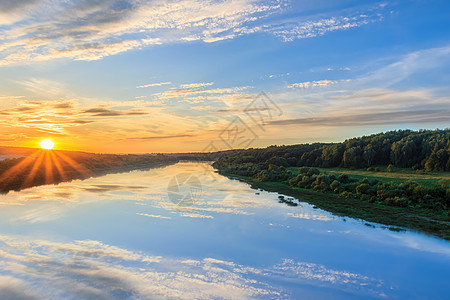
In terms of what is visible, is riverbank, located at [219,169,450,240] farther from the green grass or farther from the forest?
the green grass

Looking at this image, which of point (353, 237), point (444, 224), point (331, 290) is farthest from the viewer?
point (444, 224)

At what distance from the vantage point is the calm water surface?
9445 mm

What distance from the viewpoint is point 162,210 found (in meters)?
21.8

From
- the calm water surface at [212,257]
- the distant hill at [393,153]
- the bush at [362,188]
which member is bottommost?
the calm water surface at [212,257]

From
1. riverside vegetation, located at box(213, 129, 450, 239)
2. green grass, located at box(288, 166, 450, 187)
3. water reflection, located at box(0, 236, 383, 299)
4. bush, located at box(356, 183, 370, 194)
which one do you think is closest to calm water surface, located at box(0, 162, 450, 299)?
water reflection, located at box(0, 236, 383, 299)

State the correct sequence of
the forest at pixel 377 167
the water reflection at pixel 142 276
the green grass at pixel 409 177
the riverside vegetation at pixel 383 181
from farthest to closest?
the green grass at pixel 409 177, the forest at pixel 377 167, the riverside vegetation at pixel 383 181, the water reflection at pixel 142 276

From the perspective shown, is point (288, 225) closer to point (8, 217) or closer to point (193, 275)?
point (193, 275)

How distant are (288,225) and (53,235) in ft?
44.0

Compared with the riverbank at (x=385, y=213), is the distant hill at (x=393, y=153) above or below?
above

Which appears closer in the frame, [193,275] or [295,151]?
[193,275]

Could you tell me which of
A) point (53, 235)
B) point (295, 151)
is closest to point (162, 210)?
point (53, 235)

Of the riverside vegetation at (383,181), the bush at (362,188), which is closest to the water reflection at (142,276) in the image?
the riverside vegetation at (383,181)

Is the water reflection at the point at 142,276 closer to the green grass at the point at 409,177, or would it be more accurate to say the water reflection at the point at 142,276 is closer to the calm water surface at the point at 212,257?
the calm water surface at the point at 212,257

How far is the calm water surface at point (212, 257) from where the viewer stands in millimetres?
9445
